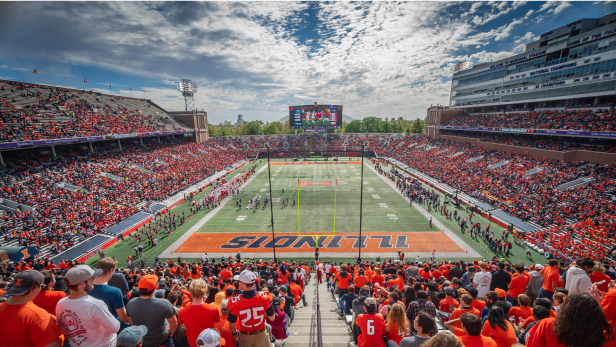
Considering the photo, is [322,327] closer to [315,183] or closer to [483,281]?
[483,281]

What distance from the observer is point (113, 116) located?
149 ft

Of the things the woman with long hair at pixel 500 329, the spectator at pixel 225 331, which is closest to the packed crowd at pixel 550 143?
the woman with long hair at pixel 500 329

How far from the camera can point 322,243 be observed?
22094mm

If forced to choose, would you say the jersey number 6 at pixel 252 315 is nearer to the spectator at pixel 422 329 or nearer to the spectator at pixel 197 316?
the spectator at pixel 197 316

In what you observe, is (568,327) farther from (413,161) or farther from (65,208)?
(413,161)

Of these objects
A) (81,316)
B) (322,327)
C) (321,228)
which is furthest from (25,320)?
(321,228)

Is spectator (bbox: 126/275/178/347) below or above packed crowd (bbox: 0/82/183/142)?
below

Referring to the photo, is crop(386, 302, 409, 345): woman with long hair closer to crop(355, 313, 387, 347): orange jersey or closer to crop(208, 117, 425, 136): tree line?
crop(355, 313, 387, 347): orange jersey

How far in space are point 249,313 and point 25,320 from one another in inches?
109

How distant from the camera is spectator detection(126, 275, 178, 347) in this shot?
4.04 m

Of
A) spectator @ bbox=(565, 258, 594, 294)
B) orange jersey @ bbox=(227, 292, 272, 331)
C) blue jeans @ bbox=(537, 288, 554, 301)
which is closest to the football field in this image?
blue jeans @ bbox=(537, 288, 554, 301)

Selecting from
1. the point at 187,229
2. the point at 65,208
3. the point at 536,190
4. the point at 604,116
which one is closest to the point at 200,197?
the point at 187,229

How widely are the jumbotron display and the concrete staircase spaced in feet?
193

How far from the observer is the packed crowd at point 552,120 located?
29.6 m
